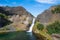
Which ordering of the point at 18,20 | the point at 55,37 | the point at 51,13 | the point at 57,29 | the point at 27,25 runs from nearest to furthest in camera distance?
the point at 55,37, the point at 57,29, the point at 51,13, the point at 27,25, the point at 18,20

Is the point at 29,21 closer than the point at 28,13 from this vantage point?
Yes

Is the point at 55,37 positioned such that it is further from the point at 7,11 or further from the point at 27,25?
the point at 7,11

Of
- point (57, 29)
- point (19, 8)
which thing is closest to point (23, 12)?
point (19, 8)

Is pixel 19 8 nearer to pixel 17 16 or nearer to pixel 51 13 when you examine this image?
pixel 17 16

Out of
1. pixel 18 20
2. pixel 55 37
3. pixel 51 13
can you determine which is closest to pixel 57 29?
pixel 55 37

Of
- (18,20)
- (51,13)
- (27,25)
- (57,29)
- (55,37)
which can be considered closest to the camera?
(55,37)

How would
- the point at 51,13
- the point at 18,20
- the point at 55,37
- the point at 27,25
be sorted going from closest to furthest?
1. the point at 55,37
2. the point at 51,13
3. the point at 27,25
4. the point at 18,20

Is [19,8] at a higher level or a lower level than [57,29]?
higher

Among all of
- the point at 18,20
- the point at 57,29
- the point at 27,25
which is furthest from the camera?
the point at 18,20

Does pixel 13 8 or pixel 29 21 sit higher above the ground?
pixel 13 8
